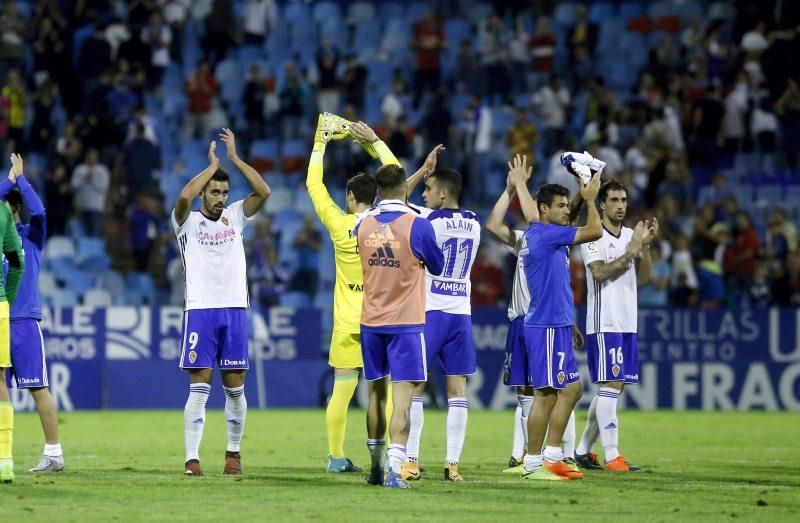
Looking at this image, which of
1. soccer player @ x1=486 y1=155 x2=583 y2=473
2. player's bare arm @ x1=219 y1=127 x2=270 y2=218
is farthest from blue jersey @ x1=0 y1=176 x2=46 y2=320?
soccer player @ x1=486 y1=155 x2=583 y2=473

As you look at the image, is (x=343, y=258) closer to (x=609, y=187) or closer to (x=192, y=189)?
(x=192, y=189)

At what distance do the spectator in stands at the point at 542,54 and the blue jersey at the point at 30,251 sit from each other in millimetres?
19266

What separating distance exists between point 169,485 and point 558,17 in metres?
23.1

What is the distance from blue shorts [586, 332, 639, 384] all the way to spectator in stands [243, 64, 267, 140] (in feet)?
54.5

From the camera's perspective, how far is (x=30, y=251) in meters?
13.3

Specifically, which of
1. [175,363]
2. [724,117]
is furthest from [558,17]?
[175,363]

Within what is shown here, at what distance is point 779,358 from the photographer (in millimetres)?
24078

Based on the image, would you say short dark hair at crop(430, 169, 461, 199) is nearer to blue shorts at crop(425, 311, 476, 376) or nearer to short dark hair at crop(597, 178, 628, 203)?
blue shorts at crop(425, 311, 476, 376)

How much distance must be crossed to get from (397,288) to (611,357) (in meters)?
3.37

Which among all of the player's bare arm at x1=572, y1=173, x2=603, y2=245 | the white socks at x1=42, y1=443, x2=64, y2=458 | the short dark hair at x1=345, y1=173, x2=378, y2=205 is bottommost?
the white socks at x1=42, y1=443, x2=64, y2=458

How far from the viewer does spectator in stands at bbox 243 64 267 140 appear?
97.7ft

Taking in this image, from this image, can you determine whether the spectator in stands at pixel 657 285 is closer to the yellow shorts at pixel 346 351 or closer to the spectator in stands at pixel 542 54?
the spectator in stands at pixel 542 54

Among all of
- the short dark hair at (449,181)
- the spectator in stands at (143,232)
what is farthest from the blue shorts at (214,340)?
the spectator in stands at (143,232)

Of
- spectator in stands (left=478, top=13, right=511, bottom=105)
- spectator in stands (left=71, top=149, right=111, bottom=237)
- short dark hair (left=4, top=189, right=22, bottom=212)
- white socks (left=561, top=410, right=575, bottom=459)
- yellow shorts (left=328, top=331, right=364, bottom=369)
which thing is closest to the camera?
short dark hair (left=4, top=189, right=22, bottom=212)
